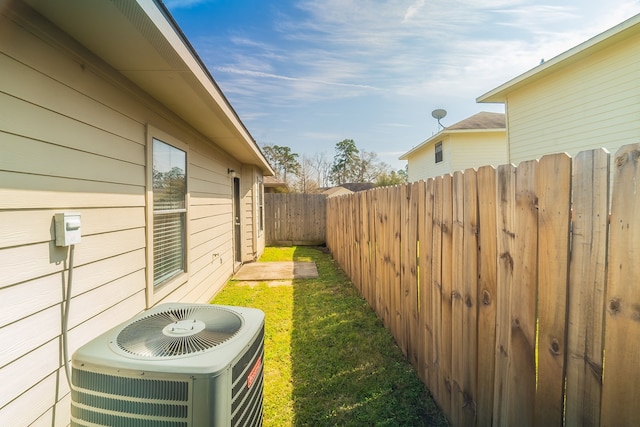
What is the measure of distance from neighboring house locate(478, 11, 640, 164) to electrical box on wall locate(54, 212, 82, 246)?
8.02 metres

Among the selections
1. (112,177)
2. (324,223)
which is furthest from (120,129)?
(324,223)

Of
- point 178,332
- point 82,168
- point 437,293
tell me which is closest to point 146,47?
point 82,168

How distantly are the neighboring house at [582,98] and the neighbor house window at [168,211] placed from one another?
760 cm

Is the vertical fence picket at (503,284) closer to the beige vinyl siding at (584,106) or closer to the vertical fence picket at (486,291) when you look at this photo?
the vertical fence picket at (486,291)

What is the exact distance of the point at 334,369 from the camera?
8.69ft

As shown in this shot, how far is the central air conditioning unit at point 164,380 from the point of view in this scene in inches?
42.3

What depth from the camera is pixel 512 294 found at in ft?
4.68

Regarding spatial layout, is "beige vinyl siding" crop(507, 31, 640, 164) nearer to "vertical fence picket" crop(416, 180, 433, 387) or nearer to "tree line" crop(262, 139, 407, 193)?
"vertical fence picket" crop(416, 180, 433, 387)

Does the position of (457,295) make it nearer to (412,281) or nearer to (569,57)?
(412,281)

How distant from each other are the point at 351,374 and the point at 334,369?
0.17 m

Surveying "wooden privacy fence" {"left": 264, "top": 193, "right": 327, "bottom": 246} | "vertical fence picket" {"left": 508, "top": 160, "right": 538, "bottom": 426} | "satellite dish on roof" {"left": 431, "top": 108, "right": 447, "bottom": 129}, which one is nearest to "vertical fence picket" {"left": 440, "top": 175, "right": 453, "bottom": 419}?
"vertical fence picket" {"left": 508, "top": 160, "right": 538, "bottom": 426}

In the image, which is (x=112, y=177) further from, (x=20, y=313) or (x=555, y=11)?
(x=555, y=11)

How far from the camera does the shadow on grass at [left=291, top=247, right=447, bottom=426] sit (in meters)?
2.08

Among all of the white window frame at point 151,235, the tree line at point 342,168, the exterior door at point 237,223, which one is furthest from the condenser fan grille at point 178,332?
the tree line at point 342,168
